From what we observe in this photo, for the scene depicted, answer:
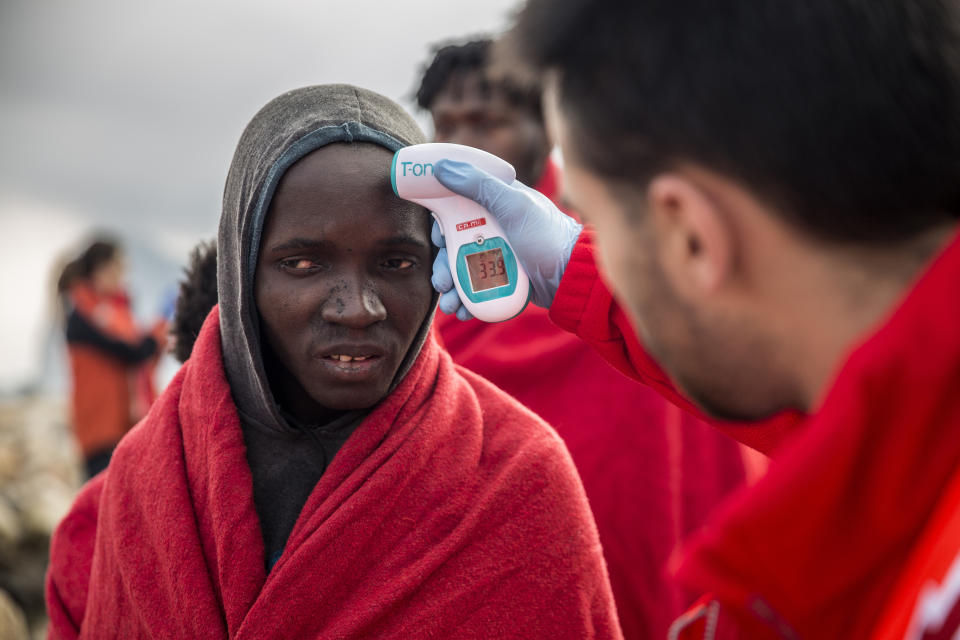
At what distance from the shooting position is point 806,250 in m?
A: 1.14

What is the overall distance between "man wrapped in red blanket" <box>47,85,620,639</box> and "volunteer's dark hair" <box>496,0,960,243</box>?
81 centimetres

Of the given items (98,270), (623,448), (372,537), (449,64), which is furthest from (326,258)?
(98,270)

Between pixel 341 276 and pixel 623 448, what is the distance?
132 centimetres

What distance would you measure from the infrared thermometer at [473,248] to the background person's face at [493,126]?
5.36 ft

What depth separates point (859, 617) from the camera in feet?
3.73

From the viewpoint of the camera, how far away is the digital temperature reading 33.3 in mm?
1896

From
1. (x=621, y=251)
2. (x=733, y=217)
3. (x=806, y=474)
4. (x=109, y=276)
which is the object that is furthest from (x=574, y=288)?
(x=109, y=276)

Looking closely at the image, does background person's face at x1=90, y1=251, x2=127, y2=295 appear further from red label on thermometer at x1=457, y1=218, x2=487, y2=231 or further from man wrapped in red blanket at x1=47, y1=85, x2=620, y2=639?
red label on thermometer at x1=457, y1=218, x2=487, y2=231

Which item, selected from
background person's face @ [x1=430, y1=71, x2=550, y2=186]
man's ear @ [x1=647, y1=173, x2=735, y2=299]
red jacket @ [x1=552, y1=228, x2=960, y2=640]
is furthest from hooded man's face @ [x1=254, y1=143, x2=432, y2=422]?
background person's face @ [x1=430, y1=71, x2=550, y2=186]

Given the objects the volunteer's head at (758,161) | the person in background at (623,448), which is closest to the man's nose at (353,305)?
the volunteer's head at (758,161)

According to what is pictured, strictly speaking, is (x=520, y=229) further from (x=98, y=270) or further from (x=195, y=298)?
(x=98, y=270)

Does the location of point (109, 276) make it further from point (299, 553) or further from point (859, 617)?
→ point (859, 617)

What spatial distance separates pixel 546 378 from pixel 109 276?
4009mm

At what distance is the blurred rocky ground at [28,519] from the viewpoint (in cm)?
461
